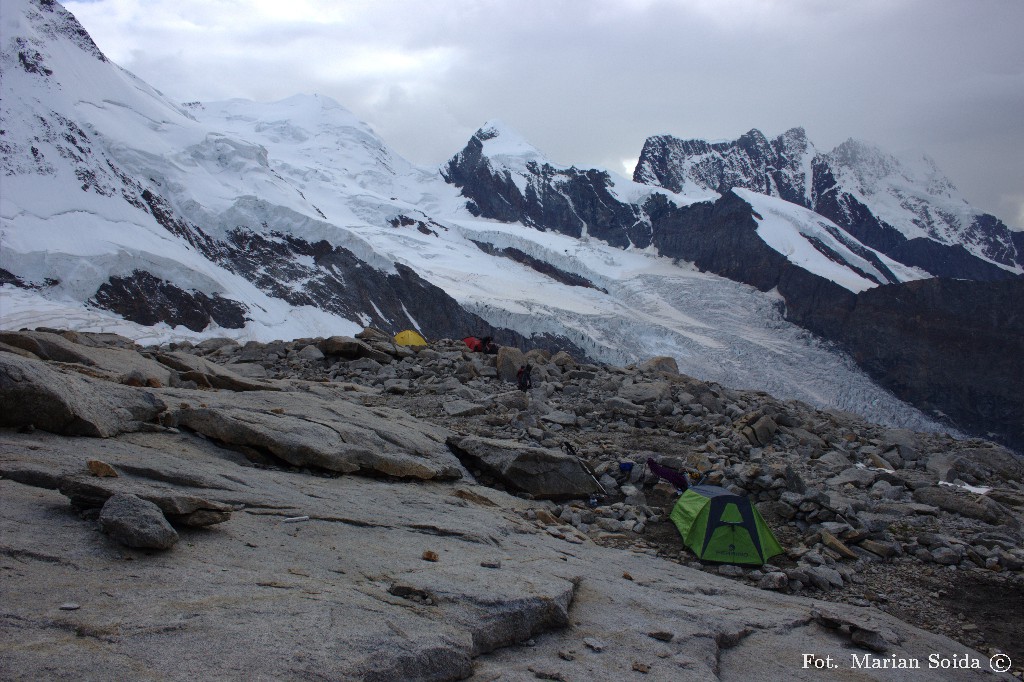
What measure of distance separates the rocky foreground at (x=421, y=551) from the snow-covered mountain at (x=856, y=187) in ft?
458

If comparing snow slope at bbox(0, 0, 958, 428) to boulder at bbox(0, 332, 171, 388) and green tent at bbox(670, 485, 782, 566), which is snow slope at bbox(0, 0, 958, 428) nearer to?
boulder at bbox(0, 332, 171, 388)

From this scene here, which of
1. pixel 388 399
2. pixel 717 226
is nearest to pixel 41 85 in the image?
pixel 388 399

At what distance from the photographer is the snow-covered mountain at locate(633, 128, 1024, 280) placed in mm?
132000

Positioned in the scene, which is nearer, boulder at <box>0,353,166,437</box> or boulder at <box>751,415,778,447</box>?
boulder at <box>0,353,166,437</box>

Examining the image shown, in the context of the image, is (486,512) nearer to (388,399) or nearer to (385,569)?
(385,569)

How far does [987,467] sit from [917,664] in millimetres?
9261

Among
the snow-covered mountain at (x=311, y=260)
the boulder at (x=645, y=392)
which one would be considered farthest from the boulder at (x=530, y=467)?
the snow-covered mountain at (x=311, y=260)

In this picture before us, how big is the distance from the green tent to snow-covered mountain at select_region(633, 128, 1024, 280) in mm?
140394

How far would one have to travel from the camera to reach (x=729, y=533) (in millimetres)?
7043

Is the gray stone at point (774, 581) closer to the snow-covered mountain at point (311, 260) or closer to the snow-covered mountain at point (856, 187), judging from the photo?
the snow-covered mountain at point (311, 260)

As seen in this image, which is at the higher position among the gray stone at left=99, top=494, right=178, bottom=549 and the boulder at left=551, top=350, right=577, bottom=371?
the boulder at left=551, top=350, right=577, bottom=371

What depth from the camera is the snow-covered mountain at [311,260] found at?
43281mm

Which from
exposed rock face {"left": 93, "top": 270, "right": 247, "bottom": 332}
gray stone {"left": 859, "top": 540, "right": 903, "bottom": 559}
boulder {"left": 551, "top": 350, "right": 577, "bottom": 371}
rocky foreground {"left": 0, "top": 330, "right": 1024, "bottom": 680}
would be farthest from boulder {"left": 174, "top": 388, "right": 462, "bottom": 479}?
exposed rock face {"left": 93, "top": 270, "right": 247, "bottom": 332}

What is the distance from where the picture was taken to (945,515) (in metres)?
8.30
